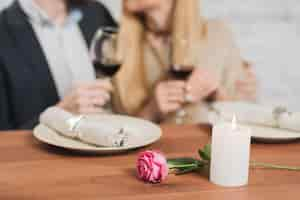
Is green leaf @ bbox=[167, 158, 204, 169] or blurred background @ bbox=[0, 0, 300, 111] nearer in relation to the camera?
green leaf @ bbox=[167, 158, 204, 169]

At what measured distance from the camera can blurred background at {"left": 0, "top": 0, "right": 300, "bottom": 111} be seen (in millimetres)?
2572

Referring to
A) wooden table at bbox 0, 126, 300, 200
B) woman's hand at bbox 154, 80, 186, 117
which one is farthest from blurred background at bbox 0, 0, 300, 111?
wooden table at bbox 0, 126, 300, 200

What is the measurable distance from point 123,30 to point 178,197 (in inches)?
40.0

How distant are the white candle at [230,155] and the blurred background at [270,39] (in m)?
1.63

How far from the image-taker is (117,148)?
109 cm

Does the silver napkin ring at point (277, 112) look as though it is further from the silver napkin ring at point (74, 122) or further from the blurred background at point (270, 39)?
the blurred background at point (270, 39)

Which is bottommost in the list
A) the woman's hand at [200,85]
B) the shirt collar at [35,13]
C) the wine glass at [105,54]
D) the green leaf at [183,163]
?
the green leaf at [183,163]

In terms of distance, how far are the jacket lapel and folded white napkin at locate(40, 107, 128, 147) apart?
69 cm

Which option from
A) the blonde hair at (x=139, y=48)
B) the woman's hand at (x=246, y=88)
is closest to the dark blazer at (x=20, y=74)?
the blonde hair at (x=139, y=48)

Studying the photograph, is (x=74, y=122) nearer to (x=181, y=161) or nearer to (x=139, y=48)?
(x=181, y=161)

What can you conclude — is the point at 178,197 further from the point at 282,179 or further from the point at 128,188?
the point at 282,179

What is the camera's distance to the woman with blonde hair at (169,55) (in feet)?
5.92

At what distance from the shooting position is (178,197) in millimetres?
903

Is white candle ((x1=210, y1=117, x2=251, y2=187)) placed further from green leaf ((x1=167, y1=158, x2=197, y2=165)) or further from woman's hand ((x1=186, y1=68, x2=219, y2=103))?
woman's hand ((x1=186, y1=68, x2=219, y2=103))
